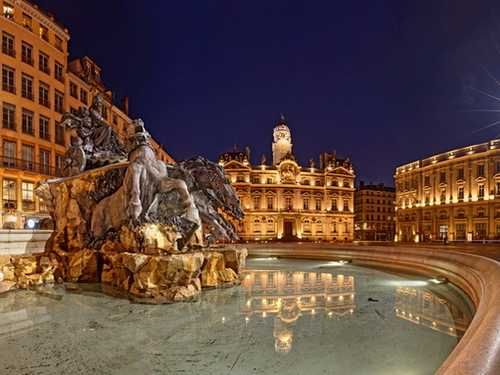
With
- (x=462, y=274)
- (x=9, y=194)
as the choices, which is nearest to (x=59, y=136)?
(x=9, y=194)

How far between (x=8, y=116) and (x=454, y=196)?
203 ft

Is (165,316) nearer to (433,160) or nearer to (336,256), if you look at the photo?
(336,256)

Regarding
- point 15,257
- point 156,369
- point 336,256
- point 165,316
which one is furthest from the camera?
point 336,256

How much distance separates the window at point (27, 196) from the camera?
28.6 m

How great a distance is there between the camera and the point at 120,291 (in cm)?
1182

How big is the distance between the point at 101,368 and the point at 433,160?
6784cm

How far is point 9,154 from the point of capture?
28.5 metres

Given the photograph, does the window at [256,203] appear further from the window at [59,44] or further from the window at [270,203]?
the window at [59,44]

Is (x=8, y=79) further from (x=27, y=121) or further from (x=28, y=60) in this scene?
(x=27, y=121)

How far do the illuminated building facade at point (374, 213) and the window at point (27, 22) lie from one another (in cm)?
8171

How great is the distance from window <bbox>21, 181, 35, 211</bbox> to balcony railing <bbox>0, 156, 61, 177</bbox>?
1.26 m

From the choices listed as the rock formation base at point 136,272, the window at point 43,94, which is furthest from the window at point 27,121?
the rock formation base at point 136,272

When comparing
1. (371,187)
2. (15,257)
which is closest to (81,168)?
(15,257)

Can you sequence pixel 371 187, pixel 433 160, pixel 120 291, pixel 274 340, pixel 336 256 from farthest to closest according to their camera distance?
pixel 371 187 < pixel 433 160 < pixel 336 256 < pixel 120 291 < pixel 274 340
